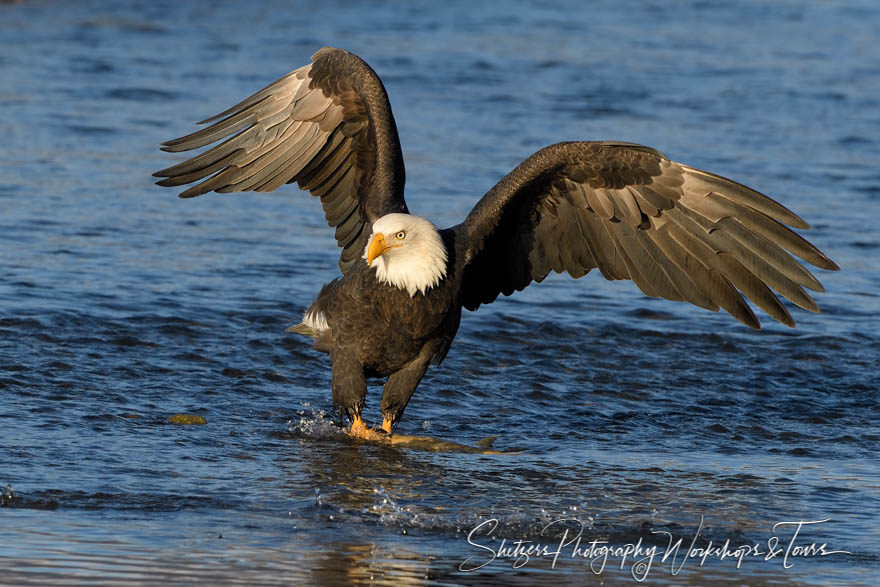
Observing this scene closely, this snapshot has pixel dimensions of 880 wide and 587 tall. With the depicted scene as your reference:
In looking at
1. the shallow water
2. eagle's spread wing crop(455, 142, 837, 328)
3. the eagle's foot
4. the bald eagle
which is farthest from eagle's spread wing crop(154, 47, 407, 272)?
the shallow water

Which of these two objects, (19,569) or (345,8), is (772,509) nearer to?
(19,569)

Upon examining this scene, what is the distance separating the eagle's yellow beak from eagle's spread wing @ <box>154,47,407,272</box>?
54 cm

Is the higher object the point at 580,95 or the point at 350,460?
the point at 580,95

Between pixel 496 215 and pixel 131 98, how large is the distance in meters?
7.59

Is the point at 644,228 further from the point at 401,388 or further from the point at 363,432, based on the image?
the point at 363,432

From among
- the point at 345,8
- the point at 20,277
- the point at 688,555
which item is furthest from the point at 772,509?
the point at 345,8

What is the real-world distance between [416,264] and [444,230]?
378mm

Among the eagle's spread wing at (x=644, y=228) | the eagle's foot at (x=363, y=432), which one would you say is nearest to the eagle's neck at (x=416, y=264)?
the eagle's spread wing at (x=644, y=228)

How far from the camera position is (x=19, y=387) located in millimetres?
6141

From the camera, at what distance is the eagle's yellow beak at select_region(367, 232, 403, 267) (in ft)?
18.4

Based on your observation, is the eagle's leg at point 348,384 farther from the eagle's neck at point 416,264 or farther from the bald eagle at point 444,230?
the eagle's neck at point 416,264

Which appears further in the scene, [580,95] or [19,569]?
[580,95]

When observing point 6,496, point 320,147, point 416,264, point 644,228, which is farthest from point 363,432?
point 6,496

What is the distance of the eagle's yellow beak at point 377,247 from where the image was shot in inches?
221
